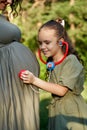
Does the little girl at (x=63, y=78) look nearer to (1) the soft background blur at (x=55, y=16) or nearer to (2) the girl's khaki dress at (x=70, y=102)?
(2) the girl's khaki dress at (x=70, y=102)

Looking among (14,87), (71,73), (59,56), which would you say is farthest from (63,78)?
(14,87)

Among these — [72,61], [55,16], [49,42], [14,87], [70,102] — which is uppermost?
[49,42]

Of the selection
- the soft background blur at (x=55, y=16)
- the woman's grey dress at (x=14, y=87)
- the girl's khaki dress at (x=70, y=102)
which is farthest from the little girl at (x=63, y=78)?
the soft background blur at (x=55, y=16)

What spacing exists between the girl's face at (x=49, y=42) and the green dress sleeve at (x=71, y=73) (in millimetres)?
98

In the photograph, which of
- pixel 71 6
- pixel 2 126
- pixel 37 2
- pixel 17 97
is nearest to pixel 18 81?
pixel 17 97

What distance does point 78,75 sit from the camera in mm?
2939

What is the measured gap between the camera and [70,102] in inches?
118

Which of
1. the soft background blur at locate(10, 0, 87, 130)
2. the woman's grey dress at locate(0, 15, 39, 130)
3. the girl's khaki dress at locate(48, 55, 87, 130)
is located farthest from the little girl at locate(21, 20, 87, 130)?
the soft background blur at locate(10, 0, 87, 130)

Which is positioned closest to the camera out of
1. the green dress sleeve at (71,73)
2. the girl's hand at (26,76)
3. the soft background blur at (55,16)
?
the girl's hand at (26,76)

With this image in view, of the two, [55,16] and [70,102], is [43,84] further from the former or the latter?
[55,16]

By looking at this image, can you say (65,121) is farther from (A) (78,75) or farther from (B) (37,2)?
(B) (37,2)

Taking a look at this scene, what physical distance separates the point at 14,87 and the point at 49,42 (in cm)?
37

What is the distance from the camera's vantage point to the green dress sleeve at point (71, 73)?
291 cm

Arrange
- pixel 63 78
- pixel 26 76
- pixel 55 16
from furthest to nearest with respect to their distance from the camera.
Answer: pixel 55 16, pixel 63 78, pixel 26 76
